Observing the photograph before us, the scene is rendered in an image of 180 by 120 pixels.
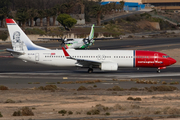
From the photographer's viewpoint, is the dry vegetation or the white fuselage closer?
the dry vegetation

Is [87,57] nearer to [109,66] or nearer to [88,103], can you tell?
[109,66]

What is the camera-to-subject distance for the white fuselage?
148ft

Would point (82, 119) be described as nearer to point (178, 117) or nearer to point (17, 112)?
point (17, 112)

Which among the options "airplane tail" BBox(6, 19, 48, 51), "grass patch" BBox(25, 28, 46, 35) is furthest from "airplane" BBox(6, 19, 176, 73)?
"grass patch" BBox(25, 28, 46, 35)

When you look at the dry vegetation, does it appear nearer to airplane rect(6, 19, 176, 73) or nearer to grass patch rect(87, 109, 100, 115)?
grass patch rect(87, 109, 100, 115)

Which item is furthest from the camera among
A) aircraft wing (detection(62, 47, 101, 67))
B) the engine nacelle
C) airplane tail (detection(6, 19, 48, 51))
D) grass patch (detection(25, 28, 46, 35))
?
grass patch (detection(25, 28, 46, 35))

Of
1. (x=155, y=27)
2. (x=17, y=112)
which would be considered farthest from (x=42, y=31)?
(x=17, y=112)

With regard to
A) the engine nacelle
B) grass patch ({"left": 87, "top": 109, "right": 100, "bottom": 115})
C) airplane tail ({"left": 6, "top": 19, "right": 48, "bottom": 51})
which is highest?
airplane tail ({"left": 6, "top": 19, "right": 48, "bottom": 51})

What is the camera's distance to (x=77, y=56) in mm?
45531

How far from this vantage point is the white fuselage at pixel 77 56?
4504cm

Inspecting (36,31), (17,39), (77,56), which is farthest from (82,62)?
(36,31)

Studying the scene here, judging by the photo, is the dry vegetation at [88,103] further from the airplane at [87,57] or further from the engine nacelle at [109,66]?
the airplane at [87,57]

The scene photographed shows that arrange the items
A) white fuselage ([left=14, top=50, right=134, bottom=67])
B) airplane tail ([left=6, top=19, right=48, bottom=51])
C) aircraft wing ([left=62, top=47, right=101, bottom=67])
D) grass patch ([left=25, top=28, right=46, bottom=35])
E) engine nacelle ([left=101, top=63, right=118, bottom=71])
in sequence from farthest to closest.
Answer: grass patch ([left=25, top=28, right=46, bottom=35]), airplane tail ([left=6, top=19, right=48, bottom=51]), white fuselage ([left=14, top=50, right=134, bottom=67]), aircraft wing ([left=62, top=47, right=101, bottom=67]), engine nacelle ([left=101, top=63, right=118, bottom=71])

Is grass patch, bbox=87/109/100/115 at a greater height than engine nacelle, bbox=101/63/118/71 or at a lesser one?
lesser
